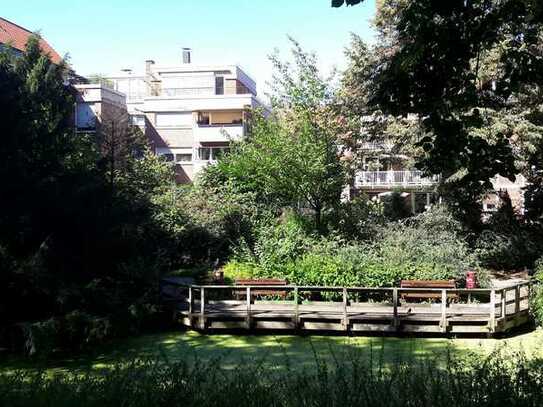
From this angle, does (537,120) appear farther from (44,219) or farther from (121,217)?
(44,219)

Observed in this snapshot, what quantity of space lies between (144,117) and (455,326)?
3336cm

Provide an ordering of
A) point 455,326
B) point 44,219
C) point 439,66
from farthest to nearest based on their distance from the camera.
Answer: point 455,326, point 44,219, point 439,66

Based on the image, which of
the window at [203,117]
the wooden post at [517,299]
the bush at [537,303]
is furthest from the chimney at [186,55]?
the wooden post at [517,299]

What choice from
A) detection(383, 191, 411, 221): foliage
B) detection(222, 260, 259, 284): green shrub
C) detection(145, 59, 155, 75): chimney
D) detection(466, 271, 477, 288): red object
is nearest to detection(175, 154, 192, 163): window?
detection(145, 59, 155, 75): chimney

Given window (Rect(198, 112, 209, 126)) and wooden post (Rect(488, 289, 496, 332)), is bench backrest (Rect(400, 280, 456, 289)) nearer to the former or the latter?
wooden post (Rect(488, 289, 496, 332))

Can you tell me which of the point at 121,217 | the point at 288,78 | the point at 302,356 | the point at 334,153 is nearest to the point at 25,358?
the point at 121,217

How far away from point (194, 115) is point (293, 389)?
41.5 metres

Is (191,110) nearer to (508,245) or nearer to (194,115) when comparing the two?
(194,115)

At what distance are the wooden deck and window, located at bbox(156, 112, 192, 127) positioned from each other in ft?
95.4

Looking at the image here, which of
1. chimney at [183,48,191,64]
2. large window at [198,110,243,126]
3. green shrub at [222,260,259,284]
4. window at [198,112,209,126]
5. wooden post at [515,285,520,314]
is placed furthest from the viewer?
chimney at [183,48,191,64]

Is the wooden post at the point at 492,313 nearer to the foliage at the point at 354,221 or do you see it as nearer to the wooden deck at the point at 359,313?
the wooden deck at the point at 359,313

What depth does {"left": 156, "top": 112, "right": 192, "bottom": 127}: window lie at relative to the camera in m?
44.3

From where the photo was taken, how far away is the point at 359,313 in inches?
598

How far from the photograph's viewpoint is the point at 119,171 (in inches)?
915
